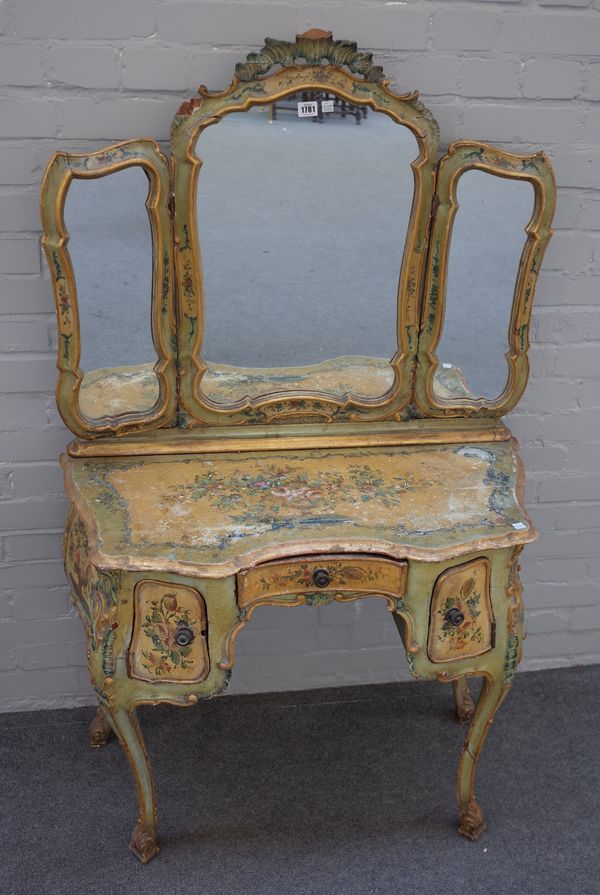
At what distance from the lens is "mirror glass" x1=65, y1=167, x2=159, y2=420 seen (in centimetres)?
207

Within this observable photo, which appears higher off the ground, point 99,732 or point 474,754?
point 474,754

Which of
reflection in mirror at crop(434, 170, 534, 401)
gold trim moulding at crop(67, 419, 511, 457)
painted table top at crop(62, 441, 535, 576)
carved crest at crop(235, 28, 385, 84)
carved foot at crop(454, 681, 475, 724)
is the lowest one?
carved foot at crop(454, 681, 475, 724)

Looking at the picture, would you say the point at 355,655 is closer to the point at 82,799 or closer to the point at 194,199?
the point at 82,799

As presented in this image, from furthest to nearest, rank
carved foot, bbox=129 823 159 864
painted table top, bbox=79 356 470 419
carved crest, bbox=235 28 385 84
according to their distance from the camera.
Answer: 1. carved foot, bbox=129 823 159 864
2. painted table top, bbox=79 356 470 419
3. carved crest, bbox=235 28 385 84

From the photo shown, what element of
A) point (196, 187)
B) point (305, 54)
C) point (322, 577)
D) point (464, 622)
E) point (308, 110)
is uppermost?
point (305, 54)

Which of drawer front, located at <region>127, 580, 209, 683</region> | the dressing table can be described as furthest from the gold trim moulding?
drawer front, located at <region>127, 580, 209, 683</region>

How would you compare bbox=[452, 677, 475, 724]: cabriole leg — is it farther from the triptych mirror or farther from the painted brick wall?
the triptych mirror

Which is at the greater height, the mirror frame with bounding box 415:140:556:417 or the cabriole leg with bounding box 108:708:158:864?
the mirror frame with bounding box 415:140:556:417

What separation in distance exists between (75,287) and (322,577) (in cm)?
80

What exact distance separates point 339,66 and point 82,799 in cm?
182

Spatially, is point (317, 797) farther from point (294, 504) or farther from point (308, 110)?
point (308, 110)

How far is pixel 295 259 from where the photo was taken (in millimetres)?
2227

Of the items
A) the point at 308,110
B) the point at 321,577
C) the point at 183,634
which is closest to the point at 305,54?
the point at 308,110

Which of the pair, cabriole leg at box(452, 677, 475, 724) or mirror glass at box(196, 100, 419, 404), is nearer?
mirror glass at box(196, 100, 419, 404)
